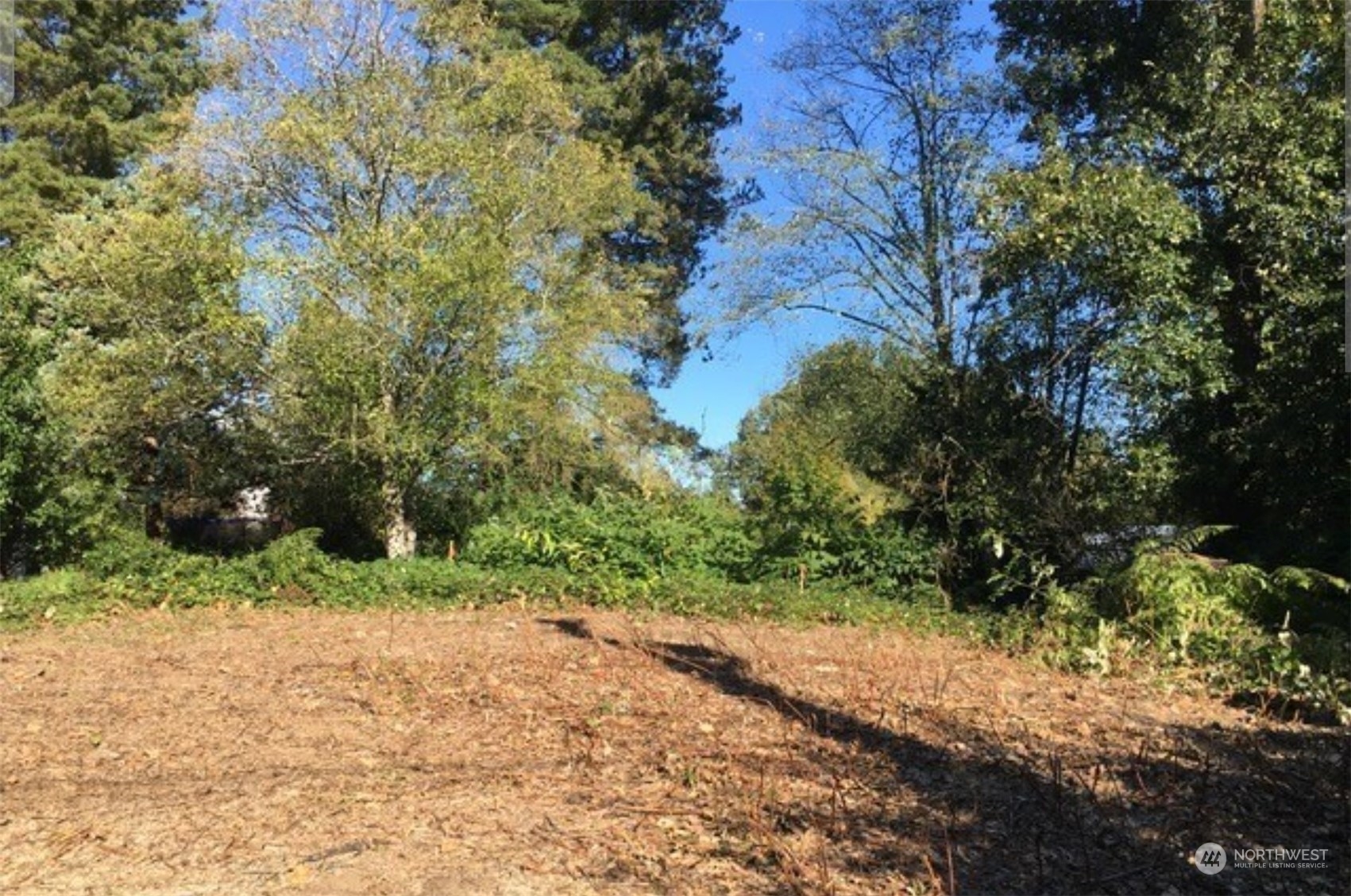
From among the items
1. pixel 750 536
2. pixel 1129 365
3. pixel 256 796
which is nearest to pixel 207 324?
pixel 750 536

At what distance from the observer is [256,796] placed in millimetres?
3801

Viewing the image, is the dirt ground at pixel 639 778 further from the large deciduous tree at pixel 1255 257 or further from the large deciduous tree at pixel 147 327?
the large deciduous tree at pixel 147 327

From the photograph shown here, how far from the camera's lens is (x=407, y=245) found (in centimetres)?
1041

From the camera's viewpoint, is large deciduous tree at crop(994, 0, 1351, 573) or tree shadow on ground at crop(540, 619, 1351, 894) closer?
tree shadow on ground at crop(540, 619, 1351, 894)

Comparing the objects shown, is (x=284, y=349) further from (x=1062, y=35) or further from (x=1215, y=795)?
(x=1062, y=35)

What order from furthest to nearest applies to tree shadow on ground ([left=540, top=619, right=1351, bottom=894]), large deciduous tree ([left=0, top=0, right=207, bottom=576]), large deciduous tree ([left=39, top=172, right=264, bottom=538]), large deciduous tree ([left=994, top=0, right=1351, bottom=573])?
large deciduous tree ([left=0, top=0, right=207, bottom=576])
large deciduous tree ([left=39, top=172, right=264, bottom=538])
large deciduous tree ([left=994, top=0, right=1351, bottom=573])
tree shadow on ground ([left=540, top=619, right=1351, bottom=894])

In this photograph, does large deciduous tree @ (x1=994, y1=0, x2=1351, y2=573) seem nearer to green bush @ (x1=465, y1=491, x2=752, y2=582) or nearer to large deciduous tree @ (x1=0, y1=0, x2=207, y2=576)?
green bush @ (x1=465, y1=491, x2=752, y2=582)

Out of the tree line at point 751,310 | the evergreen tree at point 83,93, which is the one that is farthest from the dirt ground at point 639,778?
the evergreen tree at point 83,93

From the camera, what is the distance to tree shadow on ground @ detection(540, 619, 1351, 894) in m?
3.10

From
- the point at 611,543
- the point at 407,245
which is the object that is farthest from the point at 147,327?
the point at 611,543

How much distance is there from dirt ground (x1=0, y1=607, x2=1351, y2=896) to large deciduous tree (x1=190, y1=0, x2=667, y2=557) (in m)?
4.68

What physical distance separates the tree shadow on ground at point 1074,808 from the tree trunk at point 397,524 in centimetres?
800

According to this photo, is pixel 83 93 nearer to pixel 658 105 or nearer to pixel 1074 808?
pixel 658 105

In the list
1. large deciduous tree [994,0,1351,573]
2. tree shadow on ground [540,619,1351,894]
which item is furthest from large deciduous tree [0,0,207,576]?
tree shadow on ground [540,619,1351,894]
